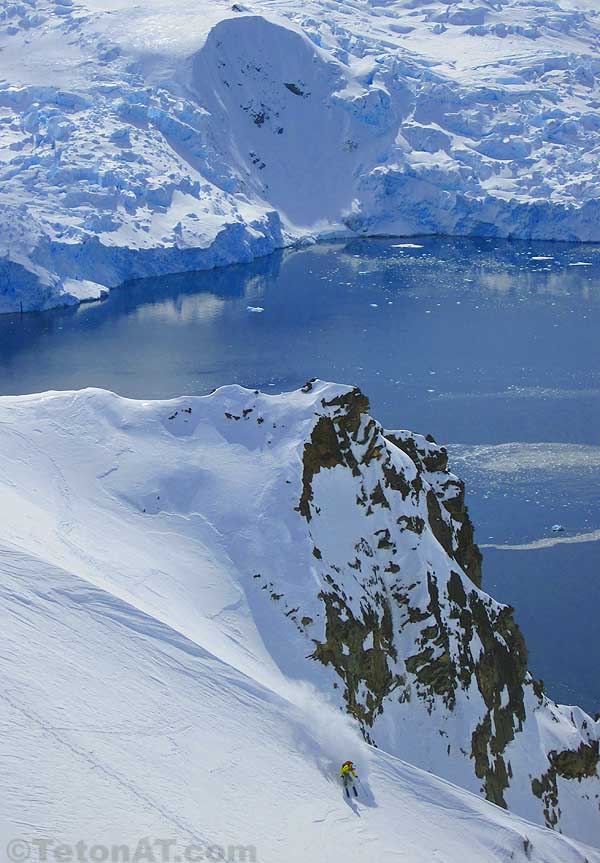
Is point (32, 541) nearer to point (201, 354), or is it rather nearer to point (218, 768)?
point (218, 768)

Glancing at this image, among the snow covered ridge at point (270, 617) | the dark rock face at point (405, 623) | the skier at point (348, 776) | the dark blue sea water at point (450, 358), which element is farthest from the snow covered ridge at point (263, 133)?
the skier at point (348, 776)

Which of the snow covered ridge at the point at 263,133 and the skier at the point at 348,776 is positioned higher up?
the snow covered ridge at the point at 263,133

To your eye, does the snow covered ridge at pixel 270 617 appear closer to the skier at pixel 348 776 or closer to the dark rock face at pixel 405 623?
the dark rock face at pixel 405 623

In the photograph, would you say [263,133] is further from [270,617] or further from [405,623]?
[270,617]

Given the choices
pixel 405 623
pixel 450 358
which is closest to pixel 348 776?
pixel 405 623

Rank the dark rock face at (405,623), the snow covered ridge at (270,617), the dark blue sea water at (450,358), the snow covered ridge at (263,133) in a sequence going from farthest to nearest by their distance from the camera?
the snow covered ridge at (263,133), the dark blue sea water at (450,358), the dark rock face at (405,623), the snow covered ridge at (270,617)
